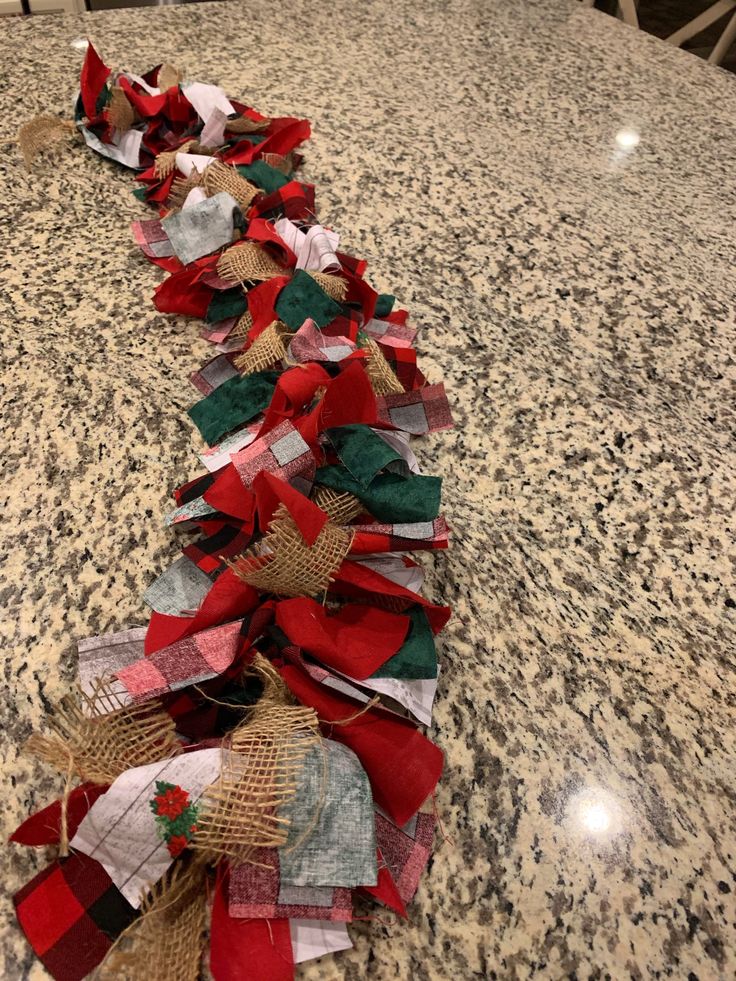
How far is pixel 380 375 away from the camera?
2.23ft

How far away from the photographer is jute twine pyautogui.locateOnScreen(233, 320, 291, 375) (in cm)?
70

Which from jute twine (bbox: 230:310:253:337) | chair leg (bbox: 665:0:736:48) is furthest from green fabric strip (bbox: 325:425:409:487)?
chair leg (bbox: 665:0:736:48)

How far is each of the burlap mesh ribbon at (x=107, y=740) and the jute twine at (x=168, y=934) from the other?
0.22ft

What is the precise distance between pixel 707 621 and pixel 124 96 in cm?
102

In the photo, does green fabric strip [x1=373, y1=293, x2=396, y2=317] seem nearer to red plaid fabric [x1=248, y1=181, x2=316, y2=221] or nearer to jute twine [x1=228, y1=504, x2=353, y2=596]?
red plaid fabric [x1=248, y1=181, x2=316, y2=221]

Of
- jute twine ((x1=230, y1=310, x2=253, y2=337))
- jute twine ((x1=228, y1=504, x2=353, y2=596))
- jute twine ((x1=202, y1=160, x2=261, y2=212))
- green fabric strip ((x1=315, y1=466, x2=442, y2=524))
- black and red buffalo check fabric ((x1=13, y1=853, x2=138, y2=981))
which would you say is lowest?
black and red buffalo check fabric ((x1=13, y1=853, x2=138, y2=981))

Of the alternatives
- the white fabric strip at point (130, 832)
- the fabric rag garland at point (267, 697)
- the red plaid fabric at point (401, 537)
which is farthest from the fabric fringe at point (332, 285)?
the white fabric strip at point (130, 832)

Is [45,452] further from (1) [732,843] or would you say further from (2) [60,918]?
(1) [732,843]

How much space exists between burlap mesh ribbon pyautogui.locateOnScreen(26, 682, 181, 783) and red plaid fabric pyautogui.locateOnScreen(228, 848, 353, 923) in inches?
3.5

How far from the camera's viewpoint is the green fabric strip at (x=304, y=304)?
2.42 feet

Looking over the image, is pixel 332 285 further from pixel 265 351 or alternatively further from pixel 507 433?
pixel 507 433

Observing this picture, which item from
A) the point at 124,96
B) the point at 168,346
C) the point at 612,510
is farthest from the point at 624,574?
the point at 124,96

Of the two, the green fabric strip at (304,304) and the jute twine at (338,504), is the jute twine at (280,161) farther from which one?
the jute twine at (338,504)

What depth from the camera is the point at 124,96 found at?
1011 mm
